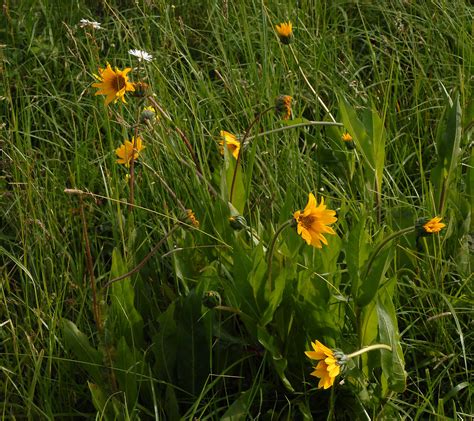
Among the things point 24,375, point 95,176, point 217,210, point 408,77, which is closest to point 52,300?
point 24,375

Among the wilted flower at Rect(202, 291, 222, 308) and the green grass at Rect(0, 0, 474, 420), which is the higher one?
the wilted flower at Rect(202, 291, 222, 308)

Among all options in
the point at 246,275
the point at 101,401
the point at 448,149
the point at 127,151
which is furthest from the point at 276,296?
the point at 448,149

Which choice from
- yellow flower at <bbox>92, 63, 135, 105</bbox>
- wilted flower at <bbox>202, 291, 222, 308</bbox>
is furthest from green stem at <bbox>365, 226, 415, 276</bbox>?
yellow flower at <bbox>92, 63, 135, 105</bbox>

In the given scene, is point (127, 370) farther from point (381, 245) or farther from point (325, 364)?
point (381, 245)

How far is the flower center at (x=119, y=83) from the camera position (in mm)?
1756

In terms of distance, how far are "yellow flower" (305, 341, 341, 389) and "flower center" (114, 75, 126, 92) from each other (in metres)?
0.64

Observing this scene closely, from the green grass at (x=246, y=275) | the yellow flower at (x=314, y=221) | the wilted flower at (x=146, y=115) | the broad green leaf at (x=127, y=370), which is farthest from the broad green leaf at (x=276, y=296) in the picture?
the wilted flower at (x=146, y=115)

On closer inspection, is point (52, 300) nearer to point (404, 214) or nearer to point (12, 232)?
point (12, 232)

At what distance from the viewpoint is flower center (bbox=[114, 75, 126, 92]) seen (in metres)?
1.76

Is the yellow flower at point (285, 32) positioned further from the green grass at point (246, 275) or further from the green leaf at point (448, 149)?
the green leaf at point (448, 149)

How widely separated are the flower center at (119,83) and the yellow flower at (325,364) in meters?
0.64

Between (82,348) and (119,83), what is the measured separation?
1.64 ft

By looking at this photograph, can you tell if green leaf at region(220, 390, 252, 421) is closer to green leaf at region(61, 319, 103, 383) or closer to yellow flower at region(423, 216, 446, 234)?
green leaf at region(61, 319, 103, 383)

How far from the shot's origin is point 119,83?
1.77 m
